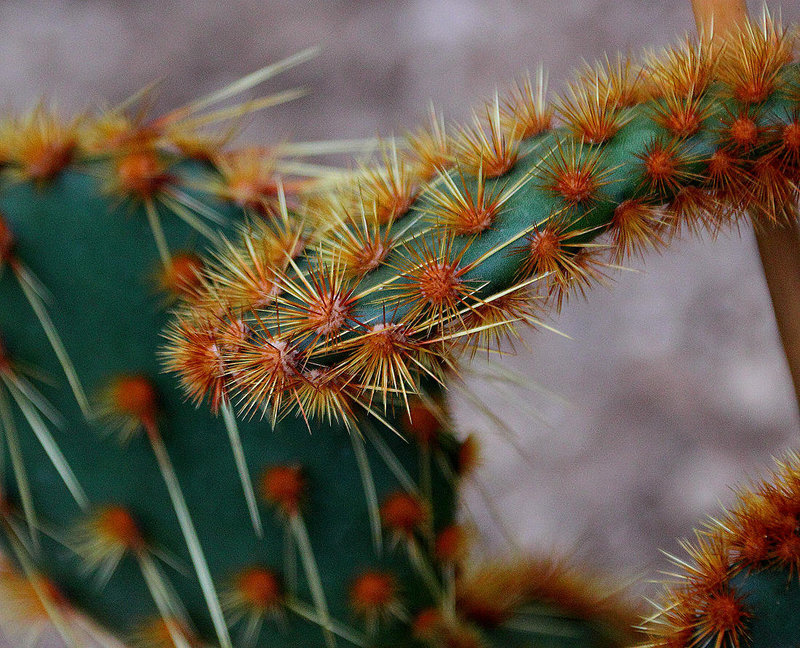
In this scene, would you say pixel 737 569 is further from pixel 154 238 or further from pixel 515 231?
pixel 154 238

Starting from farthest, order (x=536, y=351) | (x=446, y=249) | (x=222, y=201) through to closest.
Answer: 1. (x=536, y=351)
2. (x=222, y=201)
3. (x=446, y=249)

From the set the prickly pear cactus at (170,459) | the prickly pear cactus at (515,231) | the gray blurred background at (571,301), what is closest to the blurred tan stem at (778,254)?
the prickly pear cactus at (515,231)

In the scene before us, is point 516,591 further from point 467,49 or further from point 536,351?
point 467,49

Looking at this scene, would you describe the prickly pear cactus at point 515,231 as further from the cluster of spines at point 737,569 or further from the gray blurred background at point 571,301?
the gray blurred background at point 571,301

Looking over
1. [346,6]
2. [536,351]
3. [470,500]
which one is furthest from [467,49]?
[470,500]

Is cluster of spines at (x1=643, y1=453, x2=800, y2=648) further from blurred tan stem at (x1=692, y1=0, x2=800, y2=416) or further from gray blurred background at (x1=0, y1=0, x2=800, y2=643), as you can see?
gray blurred background at (x1=0, y1=0, x2=800, y2=643)

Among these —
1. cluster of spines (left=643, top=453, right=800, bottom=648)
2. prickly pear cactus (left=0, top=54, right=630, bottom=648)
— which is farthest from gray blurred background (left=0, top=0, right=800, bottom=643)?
cluster of spines (left=643, top=453, right=800, bottom=648)
